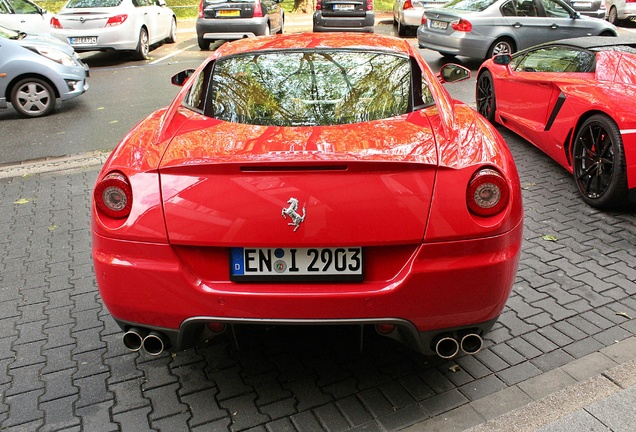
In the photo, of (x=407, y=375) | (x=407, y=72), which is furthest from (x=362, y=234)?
(x=407, y=72)

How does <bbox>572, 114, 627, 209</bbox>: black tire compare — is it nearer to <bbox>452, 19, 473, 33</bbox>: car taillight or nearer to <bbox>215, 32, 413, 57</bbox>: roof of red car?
<bbox>215, 32, 413, 57</bbox>: roof of red car

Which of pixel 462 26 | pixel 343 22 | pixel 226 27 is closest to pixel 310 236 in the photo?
pixel 462 26

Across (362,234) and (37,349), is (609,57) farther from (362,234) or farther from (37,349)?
(37,349)

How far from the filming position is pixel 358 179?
2611 millimetres

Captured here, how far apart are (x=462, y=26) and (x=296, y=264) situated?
11.1 m

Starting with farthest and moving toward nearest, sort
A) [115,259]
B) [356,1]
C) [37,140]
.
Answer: [356,1] → [37,140] → [115,259]

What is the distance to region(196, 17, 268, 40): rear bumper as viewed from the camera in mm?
15938

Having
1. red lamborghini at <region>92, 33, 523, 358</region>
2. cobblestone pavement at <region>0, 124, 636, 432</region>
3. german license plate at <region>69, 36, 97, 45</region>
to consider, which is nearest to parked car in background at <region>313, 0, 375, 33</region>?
german license plate at <region>69, 36, 97, 45</region>

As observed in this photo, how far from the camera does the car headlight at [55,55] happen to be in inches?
374

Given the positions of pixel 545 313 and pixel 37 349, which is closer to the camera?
pixel 37 349

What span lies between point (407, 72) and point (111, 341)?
7.40ft

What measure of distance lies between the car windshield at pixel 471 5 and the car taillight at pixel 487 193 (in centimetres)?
1112

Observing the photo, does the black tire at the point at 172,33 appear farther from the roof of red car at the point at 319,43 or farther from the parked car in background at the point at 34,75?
the roof of red car at the point at 319,43

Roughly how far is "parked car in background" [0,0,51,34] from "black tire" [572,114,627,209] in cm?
1301
